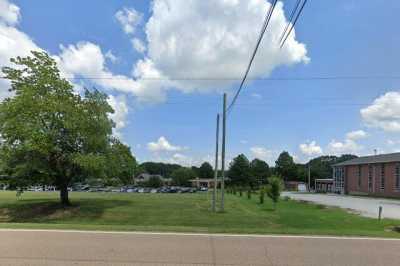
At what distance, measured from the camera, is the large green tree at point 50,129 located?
25.4 m

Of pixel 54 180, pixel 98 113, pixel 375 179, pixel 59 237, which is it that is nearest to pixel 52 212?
pixel 54 180

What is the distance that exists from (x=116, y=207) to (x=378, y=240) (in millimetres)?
21642

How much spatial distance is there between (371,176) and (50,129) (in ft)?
183

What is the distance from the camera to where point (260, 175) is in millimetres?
130500

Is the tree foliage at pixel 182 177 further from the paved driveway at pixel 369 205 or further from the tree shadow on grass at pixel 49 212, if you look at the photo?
the tree shadow on grass at pixel 49 212

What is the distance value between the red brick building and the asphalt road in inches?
2106

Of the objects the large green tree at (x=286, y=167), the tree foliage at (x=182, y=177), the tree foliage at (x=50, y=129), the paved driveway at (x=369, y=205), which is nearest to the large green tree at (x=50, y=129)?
the tree foliage at (x=50, y=129)

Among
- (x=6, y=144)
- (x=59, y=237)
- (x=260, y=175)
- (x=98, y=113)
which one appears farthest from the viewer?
(x=260, y=175)

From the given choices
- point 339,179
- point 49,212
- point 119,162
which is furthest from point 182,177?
point 49,212

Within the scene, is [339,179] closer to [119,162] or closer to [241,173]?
[241,173]

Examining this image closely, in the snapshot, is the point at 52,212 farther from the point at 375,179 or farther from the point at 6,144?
the point at 375,179

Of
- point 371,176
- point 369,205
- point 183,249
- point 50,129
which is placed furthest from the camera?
point 371,176

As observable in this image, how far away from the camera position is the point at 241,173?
12606 centimetres

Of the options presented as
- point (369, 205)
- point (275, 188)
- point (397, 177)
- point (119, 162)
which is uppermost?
point (119, 162)
